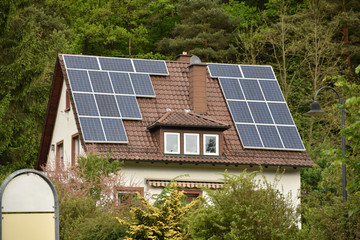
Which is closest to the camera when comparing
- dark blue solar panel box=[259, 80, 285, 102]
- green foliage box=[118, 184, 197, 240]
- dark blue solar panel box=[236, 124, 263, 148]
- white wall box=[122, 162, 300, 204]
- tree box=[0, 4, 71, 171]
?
green foliage box=[118, 184, 197, 240]

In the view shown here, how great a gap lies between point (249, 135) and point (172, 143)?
362 cm

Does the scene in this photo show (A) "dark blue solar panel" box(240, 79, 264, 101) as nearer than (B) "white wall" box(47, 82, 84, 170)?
No

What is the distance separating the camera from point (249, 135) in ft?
110

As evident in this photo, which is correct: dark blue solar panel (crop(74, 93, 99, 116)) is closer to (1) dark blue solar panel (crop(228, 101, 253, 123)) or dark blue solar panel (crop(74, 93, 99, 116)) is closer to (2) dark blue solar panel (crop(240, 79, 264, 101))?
(1) dark blue solar panel (crop(228, 101, 253, 123))

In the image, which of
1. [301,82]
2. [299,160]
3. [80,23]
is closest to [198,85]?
[299,160]

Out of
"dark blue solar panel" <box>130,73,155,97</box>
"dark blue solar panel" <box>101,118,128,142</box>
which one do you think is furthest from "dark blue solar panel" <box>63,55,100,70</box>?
"dark blue solar panel" <box>101,118,128,142</box>

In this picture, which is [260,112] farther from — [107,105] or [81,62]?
[81,62]

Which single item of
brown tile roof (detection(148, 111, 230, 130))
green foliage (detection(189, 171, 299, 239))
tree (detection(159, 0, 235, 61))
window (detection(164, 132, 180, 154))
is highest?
tree (detection(159, 0, 235, 61))

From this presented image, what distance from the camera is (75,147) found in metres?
33.7

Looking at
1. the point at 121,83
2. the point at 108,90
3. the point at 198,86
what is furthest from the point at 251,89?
the point at 108,90

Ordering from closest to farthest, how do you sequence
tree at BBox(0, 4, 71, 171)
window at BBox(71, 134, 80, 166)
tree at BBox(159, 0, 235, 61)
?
window at BBox(71, 134, 80, 166), tree at BBox(0, 4, 71, 171), tree at BBox(159, 0, 235, 61)

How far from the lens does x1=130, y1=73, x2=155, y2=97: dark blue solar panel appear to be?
33844mm

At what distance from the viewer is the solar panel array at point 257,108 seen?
110 feet

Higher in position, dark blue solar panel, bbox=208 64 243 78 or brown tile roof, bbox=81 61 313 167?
dark blue solar panel, bbox=208 64 243 78
